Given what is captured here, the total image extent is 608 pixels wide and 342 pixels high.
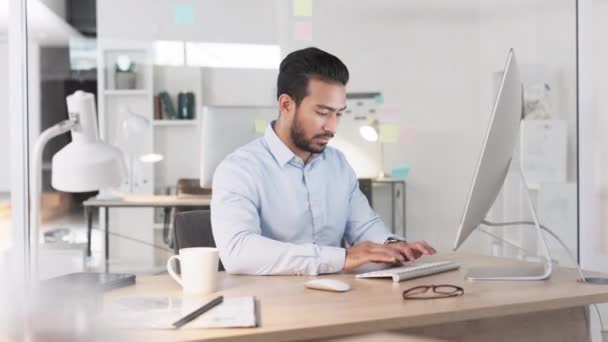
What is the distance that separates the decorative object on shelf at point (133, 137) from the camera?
3.81 m

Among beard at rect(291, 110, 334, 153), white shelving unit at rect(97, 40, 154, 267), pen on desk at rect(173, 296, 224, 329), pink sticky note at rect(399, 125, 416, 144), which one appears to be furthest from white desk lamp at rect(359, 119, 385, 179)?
pen on desk at rect(173, 296, 224, 329)

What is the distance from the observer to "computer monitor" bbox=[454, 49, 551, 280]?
5.09ft

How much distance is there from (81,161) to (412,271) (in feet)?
2.55

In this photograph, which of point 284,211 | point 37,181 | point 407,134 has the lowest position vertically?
point 284,211

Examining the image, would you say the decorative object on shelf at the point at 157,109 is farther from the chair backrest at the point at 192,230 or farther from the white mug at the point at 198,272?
the white mug at the point at 198,272

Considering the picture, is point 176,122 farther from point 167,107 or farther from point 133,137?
point 133,137

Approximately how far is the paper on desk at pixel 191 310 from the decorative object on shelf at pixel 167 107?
2523mm

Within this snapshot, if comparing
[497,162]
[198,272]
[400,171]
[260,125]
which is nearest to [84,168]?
[198,272]

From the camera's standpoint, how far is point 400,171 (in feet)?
13.3

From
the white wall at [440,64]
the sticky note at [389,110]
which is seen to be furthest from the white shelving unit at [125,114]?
the sticky note at [389,110]

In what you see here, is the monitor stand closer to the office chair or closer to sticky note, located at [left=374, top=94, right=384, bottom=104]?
sticky note, located at [left=374, top=94, right=384, bottom=104]

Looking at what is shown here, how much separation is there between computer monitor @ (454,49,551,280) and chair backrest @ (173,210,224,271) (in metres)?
0.75

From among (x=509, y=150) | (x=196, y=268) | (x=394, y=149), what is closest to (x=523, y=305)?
(x=509, y=150)

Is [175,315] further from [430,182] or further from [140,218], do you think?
[430,182]
